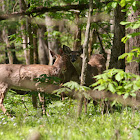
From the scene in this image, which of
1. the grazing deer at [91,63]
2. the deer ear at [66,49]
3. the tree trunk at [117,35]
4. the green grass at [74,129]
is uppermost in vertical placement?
the tree trunk at [117,35]

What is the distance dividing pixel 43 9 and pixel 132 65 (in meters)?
3.93

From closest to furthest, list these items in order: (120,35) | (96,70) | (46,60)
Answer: (120,35)
(96,70)
(46,60)

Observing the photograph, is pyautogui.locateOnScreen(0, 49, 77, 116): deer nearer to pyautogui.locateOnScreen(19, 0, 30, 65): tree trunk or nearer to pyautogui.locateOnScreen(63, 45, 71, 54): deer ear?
pyautogui.locateOnScreen(63, 45, 71, 54): deer ear

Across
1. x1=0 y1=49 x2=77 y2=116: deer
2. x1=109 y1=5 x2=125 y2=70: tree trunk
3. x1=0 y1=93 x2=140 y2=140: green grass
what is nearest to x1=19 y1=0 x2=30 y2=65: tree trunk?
x1=0 y1=49 x2=77 y2=116: deer

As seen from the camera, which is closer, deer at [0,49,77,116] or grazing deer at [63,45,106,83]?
deer at [0,49,77,116]

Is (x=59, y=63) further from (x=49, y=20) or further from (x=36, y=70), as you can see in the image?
(x=49, y=20)

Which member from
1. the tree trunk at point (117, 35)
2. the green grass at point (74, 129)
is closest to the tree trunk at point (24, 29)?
the tree trunk at point (117, 35)

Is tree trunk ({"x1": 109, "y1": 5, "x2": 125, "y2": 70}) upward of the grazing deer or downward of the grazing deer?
upward

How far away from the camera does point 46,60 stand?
18.0 metres

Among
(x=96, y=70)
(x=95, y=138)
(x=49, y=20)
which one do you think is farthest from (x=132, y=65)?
(x=49, y=20)

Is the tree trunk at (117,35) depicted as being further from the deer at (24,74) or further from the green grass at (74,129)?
the green grass at (74,129)

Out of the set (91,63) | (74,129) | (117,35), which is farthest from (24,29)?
(74,129)

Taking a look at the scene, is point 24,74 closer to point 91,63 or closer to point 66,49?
point 66,49

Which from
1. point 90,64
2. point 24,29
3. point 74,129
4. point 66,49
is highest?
point 24,29
